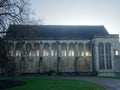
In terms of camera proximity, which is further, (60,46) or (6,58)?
(60,46)

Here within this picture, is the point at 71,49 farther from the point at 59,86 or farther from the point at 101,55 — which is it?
the point at 59,86

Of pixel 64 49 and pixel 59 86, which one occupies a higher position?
pixel 64 49

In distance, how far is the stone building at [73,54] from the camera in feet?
135

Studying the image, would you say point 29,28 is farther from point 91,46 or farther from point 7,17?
point 91,46

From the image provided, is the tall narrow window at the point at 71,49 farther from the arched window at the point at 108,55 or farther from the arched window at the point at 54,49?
the arched window at the point at 108,55

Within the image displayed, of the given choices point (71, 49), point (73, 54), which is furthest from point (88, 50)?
point (71, 49)

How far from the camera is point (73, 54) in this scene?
146 feet

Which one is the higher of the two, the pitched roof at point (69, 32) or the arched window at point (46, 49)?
the pitched roof at point (69, 32)

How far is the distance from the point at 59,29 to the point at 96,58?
45.1 feet

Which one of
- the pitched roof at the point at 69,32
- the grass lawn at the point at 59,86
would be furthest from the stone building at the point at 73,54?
the grass lawn at the point at 59,86

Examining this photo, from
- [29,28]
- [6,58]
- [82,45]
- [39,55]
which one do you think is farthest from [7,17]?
[82,45]

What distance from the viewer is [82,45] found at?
148ft

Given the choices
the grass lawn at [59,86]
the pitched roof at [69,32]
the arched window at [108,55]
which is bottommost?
the grass lawn at [59,86]

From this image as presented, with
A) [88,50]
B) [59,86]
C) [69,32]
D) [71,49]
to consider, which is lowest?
[59,86]
